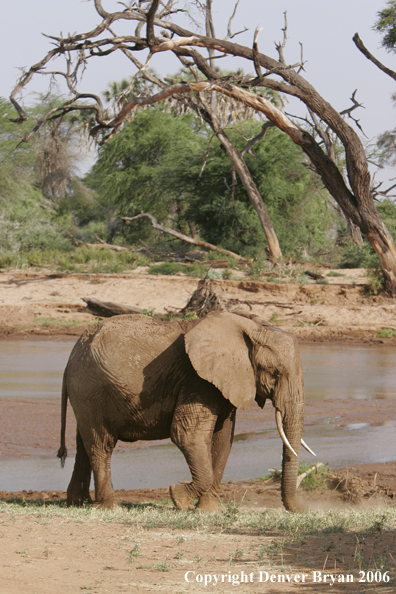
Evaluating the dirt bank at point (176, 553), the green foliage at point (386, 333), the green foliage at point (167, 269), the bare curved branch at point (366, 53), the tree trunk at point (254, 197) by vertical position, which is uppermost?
the bare curved branch at point (366, 53)

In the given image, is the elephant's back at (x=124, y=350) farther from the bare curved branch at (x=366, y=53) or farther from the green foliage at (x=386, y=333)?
the bare curved branch at (x=366, y=53)

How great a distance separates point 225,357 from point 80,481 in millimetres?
1956

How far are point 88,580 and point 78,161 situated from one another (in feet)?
159

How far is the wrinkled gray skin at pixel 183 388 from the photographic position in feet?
19.7

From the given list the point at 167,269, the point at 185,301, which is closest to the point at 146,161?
the point at 167,269

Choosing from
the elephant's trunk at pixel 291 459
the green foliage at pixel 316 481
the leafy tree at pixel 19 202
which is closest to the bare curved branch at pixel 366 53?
the leafy tree at pixel 19 202

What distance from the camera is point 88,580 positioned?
143 inches

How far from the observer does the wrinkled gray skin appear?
600cm

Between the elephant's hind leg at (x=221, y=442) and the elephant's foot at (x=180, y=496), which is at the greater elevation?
the elephant's hind leg at (x=221, y=442)

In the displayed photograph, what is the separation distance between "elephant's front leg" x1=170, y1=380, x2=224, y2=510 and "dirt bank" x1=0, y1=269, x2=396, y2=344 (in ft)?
42.2

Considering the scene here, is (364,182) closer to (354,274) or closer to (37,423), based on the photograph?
(354,274)

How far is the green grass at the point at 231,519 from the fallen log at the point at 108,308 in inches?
531

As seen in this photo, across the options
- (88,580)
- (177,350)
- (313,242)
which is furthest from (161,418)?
(313,242)

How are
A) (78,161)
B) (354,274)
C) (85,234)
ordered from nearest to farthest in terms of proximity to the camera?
(354,274) → (85,234) → (78,161)
